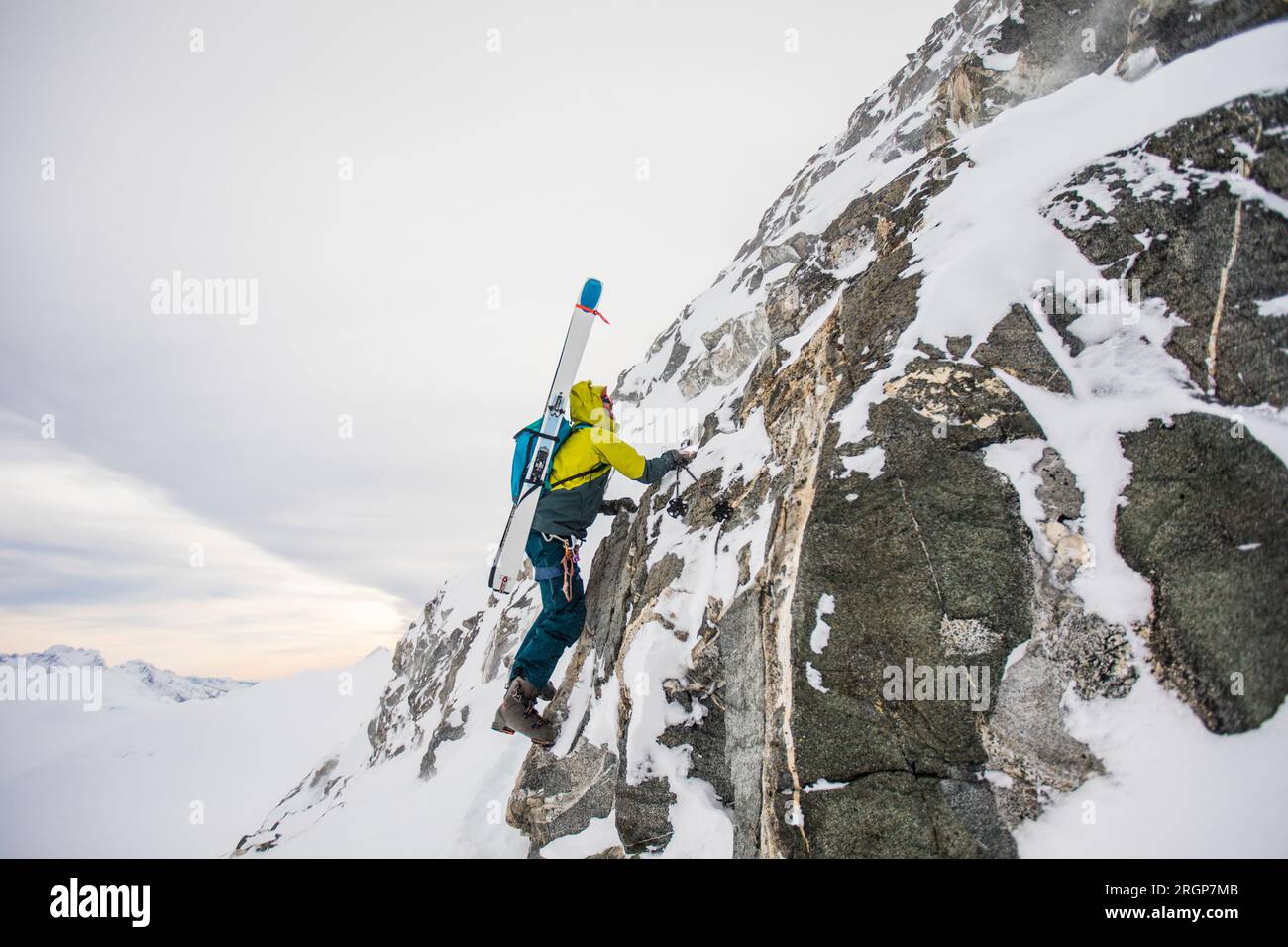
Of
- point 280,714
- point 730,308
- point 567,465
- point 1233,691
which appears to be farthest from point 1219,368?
point 280,714

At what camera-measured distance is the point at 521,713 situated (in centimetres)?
800

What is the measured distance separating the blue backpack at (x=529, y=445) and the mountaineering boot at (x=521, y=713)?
2720 millimetres

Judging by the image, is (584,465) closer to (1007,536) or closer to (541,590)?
(541,590)

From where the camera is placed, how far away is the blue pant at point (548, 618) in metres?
7.78

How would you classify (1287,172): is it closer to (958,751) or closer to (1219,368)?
(1219,368)

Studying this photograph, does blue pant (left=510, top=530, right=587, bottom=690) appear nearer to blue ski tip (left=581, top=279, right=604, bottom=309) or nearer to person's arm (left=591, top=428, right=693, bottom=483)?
person's arm (left=591, top=428, right=693, bottom=483)

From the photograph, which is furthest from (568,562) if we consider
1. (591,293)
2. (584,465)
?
(591,293)

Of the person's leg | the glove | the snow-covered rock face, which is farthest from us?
the glove

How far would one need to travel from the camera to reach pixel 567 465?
7.47m

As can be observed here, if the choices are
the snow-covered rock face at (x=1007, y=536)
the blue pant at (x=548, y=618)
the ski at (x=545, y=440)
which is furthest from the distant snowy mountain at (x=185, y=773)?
the snow-covered rock face at (x=1007, y=536)

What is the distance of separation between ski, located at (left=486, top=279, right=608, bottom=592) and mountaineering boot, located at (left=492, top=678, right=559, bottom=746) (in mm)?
1461

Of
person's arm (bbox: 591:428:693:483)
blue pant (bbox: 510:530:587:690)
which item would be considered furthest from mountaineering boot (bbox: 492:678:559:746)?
person's arm (bbox: 591:428:693:483)

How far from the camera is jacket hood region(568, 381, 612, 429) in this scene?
298 inches
